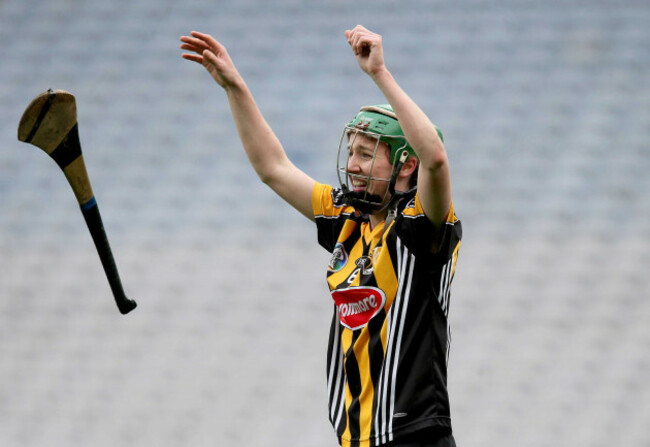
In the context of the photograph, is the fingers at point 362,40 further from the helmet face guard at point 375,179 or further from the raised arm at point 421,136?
the helmet face guard at point 375,179

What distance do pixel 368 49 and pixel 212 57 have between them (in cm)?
60

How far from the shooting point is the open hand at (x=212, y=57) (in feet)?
8.57

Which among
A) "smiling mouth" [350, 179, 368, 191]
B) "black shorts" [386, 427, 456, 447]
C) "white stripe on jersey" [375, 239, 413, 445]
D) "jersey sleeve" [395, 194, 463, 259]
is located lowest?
"black shorts" [386, 427, 456, 447]

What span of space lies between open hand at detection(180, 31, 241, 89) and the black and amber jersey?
73 centimetres

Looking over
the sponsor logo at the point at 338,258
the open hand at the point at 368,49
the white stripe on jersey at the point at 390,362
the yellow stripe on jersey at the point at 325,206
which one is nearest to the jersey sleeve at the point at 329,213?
the yellow stripe on jersey at the point at 325,206

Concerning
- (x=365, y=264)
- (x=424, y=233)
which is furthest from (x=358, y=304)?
(x=424, y=233)

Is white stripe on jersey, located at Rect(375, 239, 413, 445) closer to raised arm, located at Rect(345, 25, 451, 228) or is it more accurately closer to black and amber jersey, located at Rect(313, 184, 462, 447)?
black and amber jersey, located at Rect(313, 184, 462, 447)

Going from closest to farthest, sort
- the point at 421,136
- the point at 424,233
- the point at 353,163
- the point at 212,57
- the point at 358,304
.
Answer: the point at 421,136 < the point at 424,233 < the point at 358,304 < the point at 353,163 < the point at 212,57

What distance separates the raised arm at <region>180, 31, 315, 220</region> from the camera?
8.64 ft

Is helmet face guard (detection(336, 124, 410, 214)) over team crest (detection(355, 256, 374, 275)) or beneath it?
over

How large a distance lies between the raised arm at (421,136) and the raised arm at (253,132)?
1.83ft

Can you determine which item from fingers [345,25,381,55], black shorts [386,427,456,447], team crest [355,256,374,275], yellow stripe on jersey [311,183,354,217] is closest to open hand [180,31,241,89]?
yellow stripe on jersey [311,183,354,217]

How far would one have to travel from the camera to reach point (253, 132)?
8.85 ft

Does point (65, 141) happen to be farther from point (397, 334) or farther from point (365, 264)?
point (397, 334)
